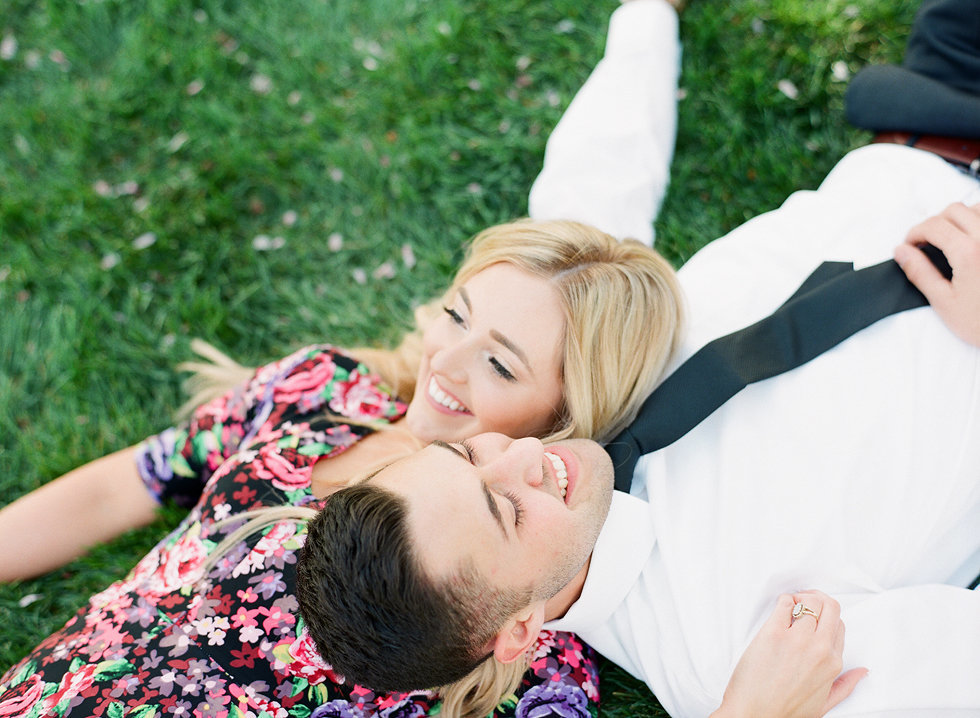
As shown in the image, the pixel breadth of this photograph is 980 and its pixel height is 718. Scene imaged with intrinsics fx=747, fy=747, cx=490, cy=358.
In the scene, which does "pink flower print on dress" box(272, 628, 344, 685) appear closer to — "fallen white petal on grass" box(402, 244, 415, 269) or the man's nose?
the man's nose

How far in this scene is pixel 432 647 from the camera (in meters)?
1.97

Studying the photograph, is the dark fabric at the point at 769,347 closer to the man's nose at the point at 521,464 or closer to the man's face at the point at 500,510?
the man's face at the point at 500,510

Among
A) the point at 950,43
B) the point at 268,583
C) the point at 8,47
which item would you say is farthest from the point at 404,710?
the point at 8,47

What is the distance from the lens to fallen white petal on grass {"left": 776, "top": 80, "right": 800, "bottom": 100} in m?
4.04

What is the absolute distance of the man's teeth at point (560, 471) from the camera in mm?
2322

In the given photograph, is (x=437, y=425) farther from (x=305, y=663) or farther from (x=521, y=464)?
(x=305, y=663)

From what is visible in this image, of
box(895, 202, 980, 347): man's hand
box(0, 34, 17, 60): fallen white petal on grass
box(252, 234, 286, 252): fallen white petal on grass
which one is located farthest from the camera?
box(0, 34, 17, 60): fallen white petal on grass

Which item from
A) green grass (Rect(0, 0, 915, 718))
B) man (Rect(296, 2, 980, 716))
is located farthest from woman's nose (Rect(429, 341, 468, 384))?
green grass (Rect(0, 0, 915, 718))

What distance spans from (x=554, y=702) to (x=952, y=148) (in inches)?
110

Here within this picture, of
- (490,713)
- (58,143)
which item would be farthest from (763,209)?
(58,143)

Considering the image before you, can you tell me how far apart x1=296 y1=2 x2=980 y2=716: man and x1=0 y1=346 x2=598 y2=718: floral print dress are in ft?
1.43

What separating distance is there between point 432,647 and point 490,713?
69 cm

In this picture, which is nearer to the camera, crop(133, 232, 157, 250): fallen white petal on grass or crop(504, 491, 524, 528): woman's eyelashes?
crop(504, 491, 524, 528): woman's eyelashes

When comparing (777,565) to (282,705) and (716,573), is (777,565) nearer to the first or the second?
(716,573)
